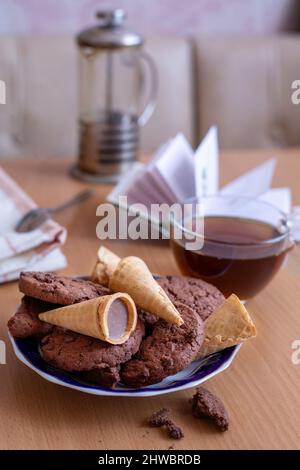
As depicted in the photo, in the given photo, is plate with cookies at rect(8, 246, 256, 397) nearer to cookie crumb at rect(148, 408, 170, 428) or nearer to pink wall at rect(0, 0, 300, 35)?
cookie crumb at rect(148, 408, 170, 428)

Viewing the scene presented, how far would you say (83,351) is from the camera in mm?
775

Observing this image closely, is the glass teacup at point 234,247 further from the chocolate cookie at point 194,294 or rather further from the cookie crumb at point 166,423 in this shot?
the cookie crumb at point 166,423

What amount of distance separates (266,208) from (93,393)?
1.70ft

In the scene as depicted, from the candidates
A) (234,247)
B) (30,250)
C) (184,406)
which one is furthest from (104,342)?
(30,250)

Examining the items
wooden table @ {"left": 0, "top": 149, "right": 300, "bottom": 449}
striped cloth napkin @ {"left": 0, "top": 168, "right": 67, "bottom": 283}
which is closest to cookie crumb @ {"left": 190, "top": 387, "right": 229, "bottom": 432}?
wooden table @ {"left": 0, "top": 149, "right": 300, "bottom": 449}

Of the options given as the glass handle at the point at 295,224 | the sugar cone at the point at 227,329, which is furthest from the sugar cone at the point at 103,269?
the glass handle at the point at 295,224

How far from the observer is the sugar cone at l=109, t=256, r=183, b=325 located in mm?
828

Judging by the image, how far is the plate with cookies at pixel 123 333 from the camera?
773mm

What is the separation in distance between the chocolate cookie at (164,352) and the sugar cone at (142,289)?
0.04 feet

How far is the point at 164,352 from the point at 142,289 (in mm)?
89

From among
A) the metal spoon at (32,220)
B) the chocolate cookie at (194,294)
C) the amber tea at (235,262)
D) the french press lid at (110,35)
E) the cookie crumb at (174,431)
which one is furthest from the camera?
the french press lid at (110,35)

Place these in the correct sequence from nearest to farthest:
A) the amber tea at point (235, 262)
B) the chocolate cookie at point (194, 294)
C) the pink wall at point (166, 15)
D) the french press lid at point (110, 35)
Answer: the chocolate cookie at point (194, 294) < the amber tea at point (235, 262) < the french press lid at point (110, 35) < the pink wall at point (166, 15)

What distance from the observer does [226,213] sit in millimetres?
1189

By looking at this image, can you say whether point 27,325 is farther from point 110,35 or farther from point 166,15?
point 166,15
